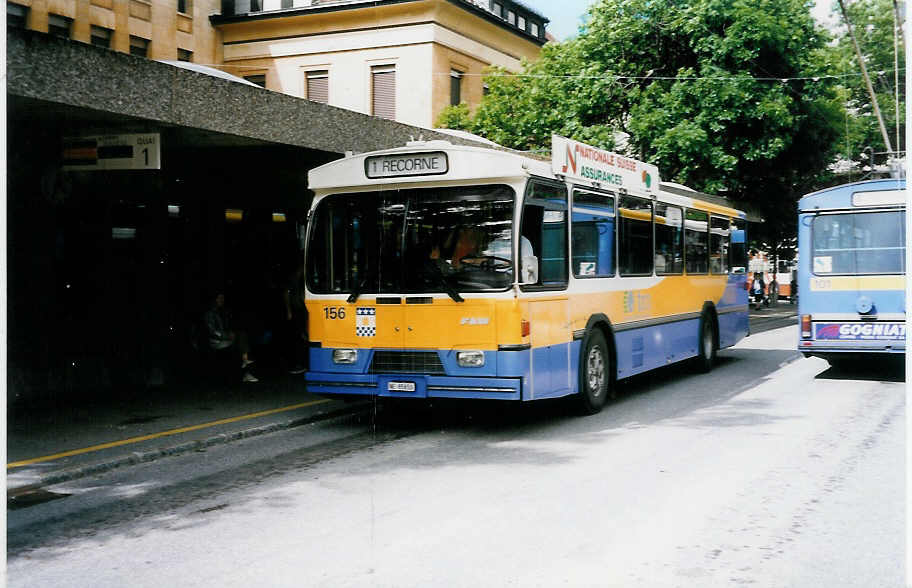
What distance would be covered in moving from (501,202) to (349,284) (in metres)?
1.89

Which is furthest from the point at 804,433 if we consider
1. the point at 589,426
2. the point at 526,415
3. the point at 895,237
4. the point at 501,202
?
the point at 895,237

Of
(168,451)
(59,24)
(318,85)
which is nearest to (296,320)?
(168,451)

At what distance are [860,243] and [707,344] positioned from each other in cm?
285

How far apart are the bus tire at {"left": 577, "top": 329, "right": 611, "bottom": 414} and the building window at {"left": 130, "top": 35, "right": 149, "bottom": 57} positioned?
19.1 metres

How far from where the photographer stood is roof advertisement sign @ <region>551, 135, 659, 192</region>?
9.98 metres

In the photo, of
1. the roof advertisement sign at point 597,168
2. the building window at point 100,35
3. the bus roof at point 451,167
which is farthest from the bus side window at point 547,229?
the building window at point 100,35

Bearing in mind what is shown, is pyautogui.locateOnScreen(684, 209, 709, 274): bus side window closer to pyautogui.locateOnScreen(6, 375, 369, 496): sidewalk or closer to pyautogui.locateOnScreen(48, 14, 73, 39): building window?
pyautogui.locateOnScreen(6, 375, 369, 496): sidewalk

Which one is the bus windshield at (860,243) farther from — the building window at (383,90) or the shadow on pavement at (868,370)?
the building window at (383,90)

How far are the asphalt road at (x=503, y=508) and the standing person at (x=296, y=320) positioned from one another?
15.9ft

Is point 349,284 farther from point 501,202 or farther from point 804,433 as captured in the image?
point 804,433

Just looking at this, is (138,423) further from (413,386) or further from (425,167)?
(425,167)

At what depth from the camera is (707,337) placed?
1545 cm

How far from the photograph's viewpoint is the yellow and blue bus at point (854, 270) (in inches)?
532

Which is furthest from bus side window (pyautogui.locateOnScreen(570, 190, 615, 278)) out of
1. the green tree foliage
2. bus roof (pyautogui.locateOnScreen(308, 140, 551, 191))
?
the green tree foliage
